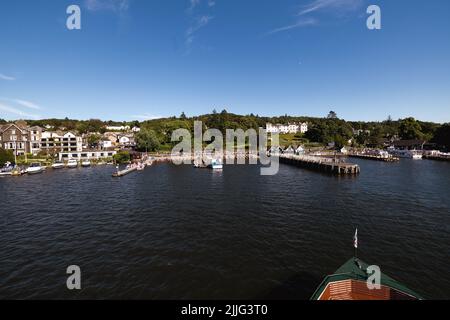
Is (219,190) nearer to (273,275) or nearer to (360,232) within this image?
(360,232)

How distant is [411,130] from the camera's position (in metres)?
145

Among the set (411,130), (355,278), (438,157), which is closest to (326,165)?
(355,278)

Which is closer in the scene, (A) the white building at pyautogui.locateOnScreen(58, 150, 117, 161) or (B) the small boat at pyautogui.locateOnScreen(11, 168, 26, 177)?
(B) the small boat at pyautogui.locateOnScreen(11, 168, 26, 177)

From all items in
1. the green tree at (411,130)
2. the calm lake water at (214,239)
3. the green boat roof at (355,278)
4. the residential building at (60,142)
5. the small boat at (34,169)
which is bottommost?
the calm lake water at (214,239)

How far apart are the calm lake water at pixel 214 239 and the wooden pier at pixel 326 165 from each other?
18449mm

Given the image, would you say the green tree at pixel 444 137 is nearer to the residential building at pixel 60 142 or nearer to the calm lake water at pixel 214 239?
the calm lake water at pixel 214 239

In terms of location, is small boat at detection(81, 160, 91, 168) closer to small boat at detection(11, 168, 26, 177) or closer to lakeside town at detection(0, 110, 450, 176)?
lakeside town at detection(0, 110, 450, 176)

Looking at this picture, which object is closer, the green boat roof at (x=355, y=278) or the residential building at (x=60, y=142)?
the green boat roof at (x=355, y=278)

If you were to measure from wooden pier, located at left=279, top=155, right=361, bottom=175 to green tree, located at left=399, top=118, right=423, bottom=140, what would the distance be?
9751 centimetres

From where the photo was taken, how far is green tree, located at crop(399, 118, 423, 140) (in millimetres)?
143250

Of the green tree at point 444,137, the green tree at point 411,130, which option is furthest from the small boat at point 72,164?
the green tree at point 411,130

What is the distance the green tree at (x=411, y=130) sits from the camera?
143 m

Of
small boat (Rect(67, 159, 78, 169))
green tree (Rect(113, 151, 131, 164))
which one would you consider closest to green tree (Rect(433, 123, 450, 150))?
green tree (Rect(113, 151, 131, 164))
